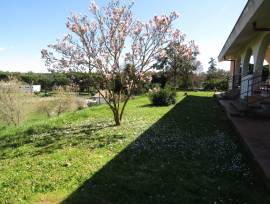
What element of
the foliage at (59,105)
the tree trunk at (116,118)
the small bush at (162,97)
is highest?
the small bush at (162,97)

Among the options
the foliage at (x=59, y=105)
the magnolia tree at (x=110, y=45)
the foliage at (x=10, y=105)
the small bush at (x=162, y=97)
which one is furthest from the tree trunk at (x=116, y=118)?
the foliage at (x=59, y=105)

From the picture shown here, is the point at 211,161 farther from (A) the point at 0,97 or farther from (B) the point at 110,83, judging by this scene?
(A) the point at 0,97

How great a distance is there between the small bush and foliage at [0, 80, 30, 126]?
714 inches

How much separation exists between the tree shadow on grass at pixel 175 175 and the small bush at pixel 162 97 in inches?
315

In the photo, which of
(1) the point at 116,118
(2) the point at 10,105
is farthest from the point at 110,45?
(2) the point at 10,105

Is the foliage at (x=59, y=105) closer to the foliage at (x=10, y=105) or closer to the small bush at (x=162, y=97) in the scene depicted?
the foliage at (x=10, y=105)

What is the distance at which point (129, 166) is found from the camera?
5.44 metres

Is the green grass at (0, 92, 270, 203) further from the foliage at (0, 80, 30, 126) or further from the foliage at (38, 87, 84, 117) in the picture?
the foliage at (38, 87, 84, 117)

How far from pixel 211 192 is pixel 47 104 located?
32.5 m

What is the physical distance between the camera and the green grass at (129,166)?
13.8 feet

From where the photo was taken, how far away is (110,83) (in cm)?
1021

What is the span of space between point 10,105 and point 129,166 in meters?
27.6

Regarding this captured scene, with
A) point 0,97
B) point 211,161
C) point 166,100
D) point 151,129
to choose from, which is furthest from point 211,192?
point 0,97

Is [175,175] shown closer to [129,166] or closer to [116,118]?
[129,166]
